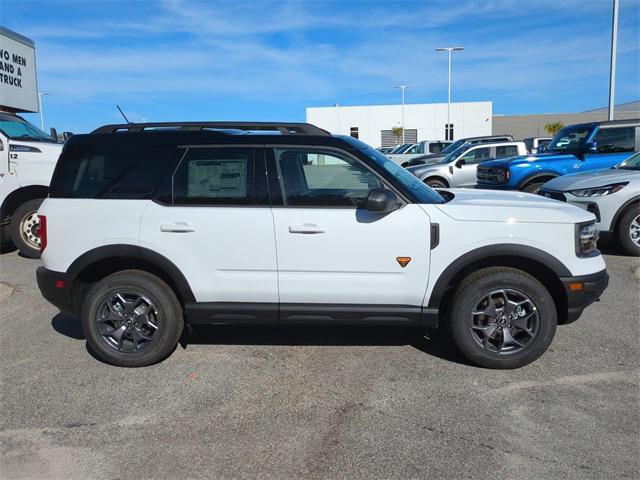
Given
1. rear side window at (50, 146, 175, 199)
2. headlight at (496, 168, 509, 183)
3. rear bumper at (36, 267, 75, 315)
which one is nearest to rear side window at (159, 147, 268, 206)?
rear side window at (50, 146, 175, 199)

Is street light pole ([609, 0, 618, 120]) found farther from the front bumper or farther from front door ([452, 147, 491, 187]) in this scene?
the front bumper

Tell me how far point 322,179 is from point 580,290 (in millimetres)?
2120

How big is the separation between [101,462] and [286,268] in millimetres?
1762

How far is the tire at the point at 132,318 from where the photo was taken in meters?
4.14

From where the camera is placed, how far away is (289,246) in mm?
3992

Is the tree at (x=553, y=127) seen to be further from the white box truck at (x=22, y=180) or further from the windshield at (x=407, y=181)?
the windshield at (x=407, y=181)

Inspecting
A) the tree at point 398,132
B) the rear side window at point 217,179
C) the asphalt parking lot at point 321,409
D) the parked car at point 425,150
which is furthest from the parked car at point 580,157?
the tree at point 398,132

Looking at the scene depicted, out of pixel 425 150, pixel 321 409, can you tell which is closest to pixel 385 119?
pixel 425 150

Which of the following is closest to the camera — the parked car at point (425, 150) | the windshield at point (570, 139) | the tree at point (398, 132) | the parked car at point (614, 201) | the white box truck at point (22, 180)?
the parked car at point (614, 201)

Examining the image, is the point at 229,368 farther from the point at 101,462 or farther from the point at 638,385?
the point at 638,385

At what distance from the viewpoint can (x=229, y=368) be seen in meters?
4.21

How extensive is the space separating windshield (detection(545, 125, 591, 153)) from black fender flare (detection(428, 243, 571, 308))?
26.0 feet

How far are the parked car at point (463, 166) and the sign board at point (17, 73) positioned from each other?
979cm

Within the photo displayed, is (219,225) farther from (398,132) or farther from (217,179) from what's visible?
(398,132)
